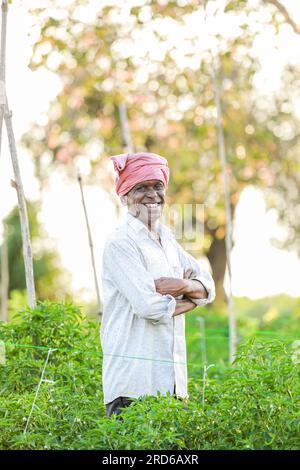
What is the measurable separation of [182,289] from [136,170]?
19.8 inches

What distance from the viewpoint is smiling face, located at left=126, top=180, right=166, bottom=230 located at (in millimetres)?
3861

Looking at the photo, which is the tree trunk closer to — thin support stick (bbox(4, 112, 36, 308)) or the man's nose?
thin support stick (bbox(4, 112, 36, 308))

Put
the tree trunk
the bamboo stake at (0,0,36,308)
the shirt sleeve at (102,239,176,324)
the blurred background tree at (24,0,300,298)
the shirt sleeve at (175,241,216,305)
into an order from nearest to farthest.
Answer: the shirt sleeve at (102,239,176,324) < the shirt sleeve at (175,241,216,305) < the bamboo stake at (0,0,36,308) < the blurred background tree at (24,0,300,298) < the tree trunk

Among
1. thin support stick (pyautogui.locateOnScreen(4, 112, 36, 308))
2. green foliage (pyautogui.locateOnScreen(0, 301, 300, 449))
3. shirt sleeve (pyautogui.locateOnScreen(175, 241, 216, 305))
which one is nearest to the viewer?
green foliage (pyautogui.locateOnScreen(0, 301, 300, 449))

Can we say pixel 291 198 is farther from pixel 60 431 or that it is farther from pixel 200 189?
pixel 60 431

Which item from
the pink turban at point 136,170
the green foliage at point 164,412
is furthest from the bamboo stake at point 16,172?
the pink turban at point 136,170

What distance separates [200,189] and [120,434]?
26.8 ft

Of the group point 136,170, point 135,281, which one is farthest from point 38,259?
point 135,281

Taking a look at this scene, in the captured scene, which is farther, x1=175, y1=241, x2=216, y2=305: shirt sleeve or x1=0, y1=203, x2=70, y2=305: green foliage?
x1=0, y1=203, x2=70, y2=305: green foliage

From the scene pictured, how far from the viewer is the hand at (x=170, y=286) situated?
3.77 metres

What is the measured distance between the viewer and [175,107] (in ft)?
32.5

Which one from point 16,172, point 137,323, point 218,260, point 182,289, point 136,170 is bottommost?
point 137,323

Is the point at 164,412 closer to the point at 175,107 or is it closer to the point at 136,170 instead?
the point at 136,170

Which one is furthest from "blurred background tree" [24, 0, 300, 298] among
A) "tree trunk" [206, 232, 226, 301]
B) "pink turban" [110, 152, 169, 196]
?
"pink turban" [110, 152, 169, 196]
